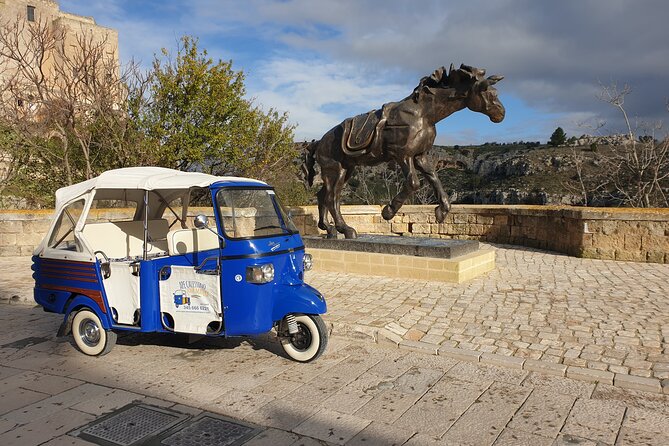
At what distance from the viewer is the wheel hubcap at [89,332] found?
524 cm

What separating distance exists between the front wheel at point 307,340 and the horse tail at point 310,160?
5.66 metres

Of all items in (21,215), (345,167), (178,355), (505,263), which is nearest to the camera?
(178,355)

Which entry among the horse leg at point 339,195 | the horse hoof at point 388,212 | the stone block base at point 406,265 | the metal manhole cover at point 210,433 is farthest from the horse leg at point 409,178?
the metal manhole cover at point 210,433

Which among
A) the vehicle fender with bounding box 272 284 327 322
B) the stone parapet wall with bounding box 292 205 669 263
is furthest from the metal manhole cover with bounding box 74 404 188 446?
the stone parapet wall with bounding box 292 205 669 263

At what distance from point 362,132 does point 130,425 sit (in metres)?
6.61

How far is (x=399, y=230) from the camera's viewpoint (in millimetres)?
14508

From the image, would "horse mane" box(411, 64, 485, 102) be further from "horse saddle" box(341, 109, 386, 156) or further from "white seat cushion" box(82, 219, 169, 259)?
"white seat cushion" box(82, 219, 169, 259)

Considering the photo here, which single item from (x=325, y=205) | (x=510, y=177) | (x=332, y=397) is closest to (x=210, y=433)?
(x=332, y=397)

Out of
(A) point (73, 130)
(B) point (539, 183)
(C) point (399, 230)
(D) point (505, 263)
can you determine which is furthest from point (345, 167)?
(B) point (539, 183)

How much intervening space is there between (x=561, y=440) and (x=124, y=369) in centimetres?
381

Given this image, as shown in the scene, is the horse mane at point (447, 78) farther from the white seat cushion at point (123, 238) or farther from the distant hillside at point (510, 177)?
the distant hillside at point (510, 177)

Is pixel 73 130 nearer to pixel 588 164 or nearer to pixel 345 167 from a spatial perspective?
pixel 345 167

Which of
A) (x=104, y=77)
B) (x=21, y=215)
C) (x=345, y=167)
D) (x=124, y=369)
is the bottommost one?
(x=124, y=369)

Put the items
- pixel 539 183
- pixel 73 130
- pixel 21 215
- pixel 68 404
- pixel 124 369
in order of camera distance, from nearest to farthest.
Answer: pixel 68 404
pixel 124 369
pixel 21 215
pixel 73 130
pixel 539 183
